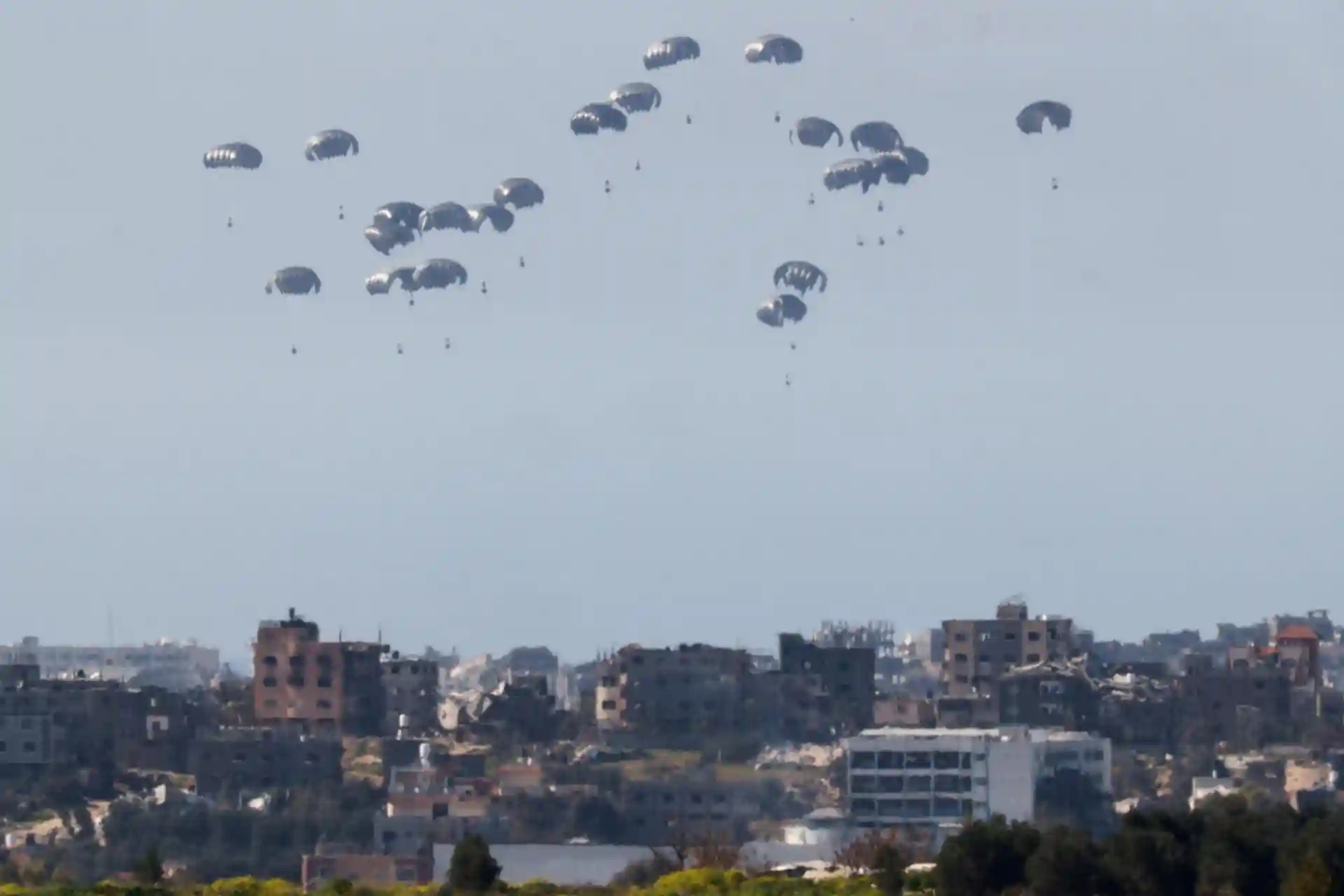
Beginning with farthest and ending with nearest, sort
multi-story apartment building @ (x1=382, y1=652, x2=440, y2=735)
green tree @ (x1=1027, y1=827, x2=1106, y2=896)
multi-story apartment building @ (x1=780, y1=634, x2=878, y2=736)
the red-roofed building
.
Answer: the red-roofed building < multi-story apartment building @ (x1=382, y1=652, x2=440, y2=735) < multi-story apartment building @ (x1=780, y1=634, x2=878, y2=736) < green tree @ (x1=1027, y1=827, x2=1106, y2=896)

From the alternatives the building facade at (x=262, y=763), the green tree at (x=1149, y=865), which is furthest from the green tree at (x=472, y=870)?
the building facade at (x=262, y=763)

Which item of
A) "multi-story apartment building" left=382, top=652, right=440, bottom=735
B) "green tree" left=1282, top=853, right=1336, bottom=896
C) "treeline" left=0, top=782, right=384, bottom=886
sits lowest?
"green tree" left=1282, top=853, right=1336, bottom=896

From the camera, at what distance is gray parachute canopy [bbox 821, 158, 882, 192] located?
11856 cm

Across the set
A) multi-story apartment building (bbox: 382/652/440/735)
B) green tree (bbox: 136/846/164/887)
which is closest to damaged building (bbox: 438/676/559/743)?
multi-story apartment building (bbox: 382/652/440/735)

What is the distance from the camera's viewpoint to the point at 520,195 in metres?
124

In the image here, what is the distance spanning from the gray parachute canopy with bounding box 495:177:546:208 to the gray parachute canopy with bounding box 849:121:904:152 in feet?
36.2

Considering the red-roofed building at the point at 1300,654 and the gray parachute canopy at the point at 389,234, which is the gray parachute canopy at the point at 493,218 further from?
the red-roofed building at the point at 1300,654

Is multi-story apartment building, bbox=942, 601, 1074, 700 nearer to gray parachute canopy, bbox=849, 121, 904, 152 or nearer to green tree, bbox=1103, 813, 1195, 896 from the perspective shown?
gray parachute canopy, bbox=849, 121, 904, 152

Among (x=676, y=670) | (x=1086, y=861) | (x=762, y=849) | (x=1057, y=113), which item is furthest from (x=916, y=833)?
(x=1086, y=861)

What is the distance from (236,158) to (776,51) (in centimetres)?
1885

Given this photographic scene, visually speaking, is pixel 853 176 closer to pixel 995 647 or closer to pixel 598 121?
pixel 598 121

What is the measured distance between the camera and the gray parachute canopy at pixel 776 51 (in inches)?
4515

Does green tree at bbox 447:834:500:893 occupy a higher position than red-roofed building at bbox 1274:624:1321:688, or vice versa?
red-roofed building at bbox 1274:624:1321:688

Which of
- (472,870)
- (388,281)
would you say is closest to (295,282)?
(388,281)
